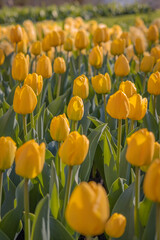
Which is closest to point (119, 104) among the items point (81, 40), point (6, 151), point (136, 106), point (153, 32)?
point (136, 106)

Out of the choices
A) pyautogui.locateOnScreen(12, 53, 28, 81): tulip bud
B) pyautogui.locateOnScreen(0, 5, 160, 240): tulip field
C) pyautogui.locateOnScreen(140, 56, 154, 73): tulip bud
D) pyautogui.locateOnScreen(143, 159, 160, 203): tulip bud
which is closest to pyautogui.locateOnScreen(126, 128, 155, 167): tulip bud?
pyautogui.locateOnScreen(0, 5, 160, 240): tulip field

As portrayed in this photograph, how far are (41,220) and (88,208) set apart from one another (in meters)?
0.37

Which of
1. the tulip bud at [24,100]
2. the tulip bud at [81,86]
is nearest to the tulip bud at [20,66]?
the tulip bud at [81,86]

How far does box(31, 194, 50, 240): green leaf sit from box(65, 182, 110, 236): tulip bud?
0.29 m

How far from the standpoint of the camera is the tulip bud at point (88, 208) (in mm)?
729

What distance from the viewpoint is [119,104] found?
1.39 meters

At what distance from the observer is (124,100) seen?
4.53 feet

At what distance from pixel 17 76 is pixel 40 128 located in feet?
1.19

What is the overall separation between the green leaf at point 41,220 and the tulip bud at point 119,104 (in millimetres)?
510

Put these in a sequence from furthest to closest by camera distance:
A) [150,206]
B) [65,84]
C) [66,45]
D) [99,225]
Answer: [66,45]
[65,84]
[150,206]
[99,225]

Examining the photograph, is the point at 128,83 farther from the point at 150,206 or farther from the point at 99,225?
the point at 99,225

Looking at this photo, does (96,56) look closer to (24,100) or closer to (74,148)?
(24,100)

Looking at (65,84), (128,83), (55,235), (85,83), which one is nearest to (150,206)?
(55,235)

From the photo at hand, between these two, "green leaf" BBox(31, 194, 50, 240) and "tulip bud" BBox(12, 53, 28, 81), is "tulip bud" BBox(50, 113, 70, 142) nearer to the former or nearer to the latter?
"green leaf" BBox(31, 194, 50, 240)
